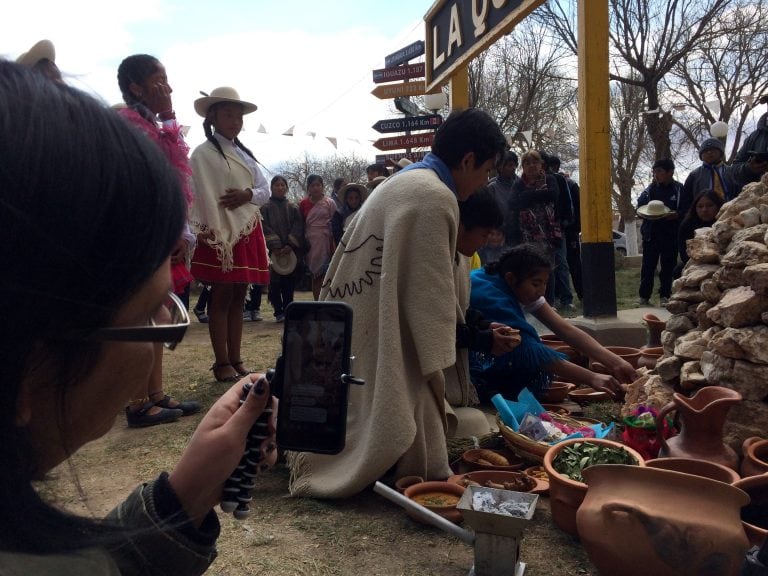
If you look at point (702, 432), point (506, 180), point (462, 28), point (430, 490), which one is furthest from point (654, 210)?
point (430, 490)

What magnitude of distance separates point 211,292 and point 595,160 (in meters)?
3.07

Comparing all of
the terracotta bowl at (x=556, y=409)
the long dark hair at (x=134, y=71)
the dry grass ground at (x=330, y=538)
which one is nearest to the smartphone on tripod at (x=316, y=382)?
the dry grass ground at (x=330, y=538)

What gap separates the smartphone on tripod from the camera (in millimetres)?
1006

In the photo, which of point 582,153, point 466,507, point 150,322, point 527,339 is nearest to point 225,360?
point 527,339

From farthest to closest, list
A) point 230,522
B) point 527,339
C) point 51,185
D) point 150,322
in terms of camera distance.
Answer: point 527,339 < point 230,522 < point 150,322 < point 51,185

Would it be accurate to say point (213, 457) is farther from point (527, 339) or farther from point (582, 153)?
point (582, 153)

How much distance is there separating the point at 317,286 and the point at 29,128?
728 centimetres

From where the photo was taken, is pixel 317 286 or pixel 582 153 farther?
pixel 317 286

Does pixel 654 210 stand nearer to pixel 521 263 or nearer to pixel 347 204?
pixel 347 204

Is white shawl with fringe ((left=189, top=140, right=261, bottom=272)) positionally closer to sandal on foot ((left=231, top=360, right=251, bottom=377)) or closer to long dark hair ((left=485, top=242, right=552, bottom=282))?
sandal on foot ((left=231, top=360, right=251, bottom=377))

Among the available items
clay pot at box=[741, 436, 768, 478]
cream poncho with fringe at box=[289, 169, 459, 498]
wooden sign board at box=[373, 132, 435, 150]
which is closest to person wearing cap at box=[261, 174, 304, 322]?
wooden sign board at box=[373, 132, 435, 150]

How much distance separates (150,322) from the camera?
28.6 inches

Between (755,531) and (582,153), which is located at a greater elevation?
(582,153)

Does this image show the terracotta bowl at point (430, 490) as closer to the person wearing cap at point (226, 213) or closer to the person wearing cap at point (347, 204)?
the person wearing cap at point (226, 213)
